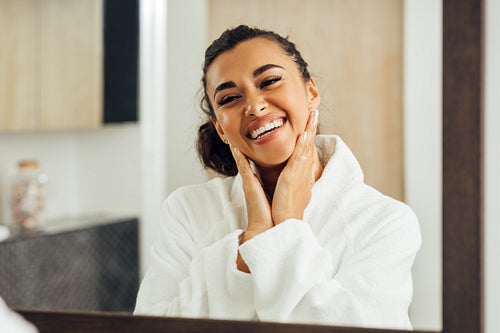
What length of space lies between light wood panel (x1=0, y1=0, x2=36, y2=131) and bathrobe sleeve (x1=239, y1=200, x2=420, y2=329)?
0.48 metres

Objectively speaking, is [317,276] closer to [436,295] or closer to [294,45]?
[436,295]

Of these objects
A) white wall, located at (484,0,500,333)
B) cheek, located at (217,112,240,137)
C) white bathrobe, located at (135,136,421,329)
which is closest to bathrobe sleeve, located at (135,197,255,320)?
white bathrobe, located at (135,136,421,329)

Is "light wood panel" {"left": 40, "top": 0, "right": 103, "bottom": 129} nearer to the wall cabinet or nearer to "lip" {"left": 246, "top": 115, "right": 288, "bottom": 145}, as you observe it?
the wall cabinet

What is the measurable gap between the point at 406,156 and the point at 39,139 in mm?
668

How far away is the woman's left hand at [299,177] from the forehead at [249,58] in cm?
7

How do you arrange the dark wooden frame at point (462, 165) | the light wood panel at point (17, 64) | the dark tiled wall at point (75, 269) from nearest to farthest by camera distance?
the dark wooden frame at point (462, 165), the dark tiled wall at point (75, 269), the light wood panel at point (17, 64)

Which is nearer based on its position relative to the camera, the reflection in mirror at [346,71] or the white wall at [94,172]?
the reflection in mirror at [346,71]

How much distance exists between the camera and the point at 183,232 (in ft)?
1.92

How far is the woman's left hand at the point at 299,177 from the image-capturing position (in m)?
0.55

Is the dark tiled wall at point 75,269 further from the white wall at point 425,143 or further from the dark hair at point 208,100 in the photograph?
the white wall at point 425,143

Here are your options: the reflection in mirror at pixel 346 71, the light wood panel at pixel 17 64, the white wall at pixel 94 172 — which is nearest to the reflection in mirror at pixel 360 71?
the reflection in mirror at pixel 346 71

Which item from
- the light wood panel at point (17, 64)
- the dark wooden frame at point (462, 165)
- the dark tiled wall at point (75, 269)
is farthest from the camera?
the light wood panel at point (17, 64)

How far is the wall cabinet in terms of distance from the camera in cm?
63

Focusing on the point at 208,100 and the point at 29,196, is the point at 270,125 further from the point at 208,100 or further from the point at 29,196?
the point at 29,196
